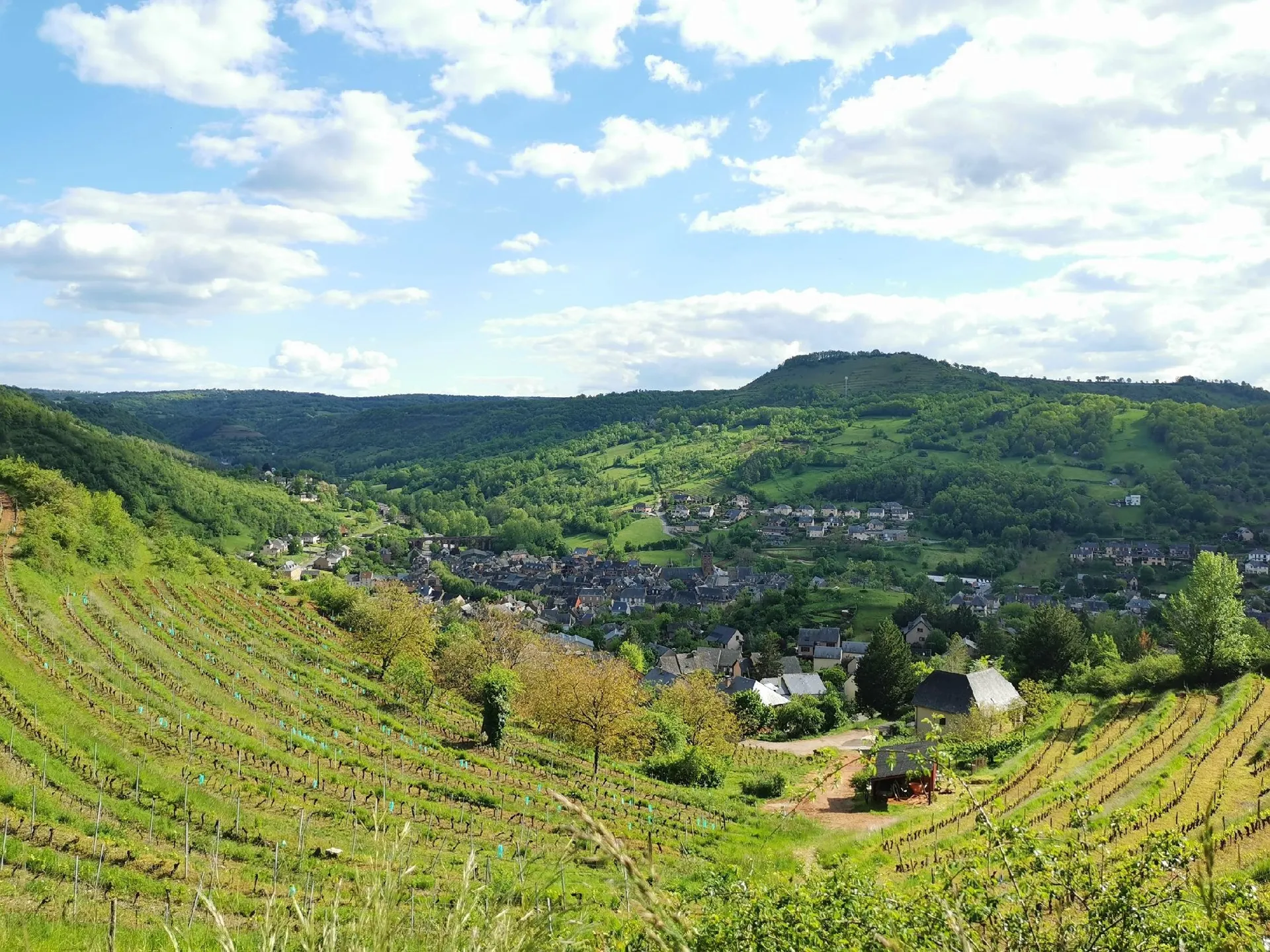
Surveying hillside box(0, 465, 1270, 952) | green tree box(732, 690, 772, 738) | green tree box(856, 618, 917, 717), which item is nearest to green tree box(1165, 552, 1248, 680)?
hillside box(0, 465, 1270, 952)

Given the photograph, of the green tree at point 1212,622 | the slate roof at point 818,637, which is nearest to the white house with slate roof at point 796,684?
the slate roof at point 818,637

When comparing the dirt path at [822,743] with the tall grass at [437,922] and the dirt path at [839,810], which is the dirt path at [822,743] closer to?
the dirt path at [839,810]

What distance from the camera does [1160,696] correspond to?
117 feet

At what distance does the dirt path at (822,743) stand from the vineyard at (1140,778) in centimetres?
984

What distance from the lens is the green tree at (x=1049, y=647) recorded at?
47156mm

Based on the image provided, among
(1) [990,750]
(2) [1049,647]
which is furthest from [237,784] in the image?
(2) [1049,647]

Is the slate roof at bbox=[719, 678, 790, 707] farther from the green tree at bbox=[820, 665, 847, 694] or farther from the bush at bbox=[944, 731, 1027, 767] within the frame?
the bush at bbox=[944, 731, 1027, 767]

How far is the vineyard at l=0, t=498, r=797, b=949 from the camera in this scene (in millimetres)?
12859

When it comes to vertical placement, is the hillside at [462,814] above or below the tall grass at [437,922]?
below

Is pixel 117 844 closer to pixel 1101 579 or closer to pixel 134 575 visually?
pixel 134 575

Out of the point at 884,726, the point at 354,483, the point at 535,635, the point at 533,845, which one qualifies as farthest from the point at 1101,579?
the point at 354,483

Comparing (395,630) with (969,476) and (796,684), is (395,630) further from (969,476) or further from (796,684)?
(969,476)

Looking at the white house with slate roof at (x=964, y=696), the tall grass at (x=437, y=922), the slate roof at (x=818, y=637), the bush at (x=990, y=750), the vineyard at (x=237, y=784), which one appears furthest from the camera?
the slate roof at (x=818, y=637)

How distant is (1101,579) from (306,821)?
10224 cm
